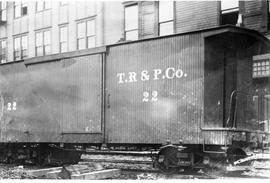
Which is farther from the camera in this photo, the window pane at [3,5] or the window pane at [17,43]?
the window pane at [3,5]

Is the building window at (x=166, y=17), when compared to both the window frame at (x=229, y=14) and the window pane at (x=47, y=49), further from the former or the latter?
the window pane at (x=47, y=49)

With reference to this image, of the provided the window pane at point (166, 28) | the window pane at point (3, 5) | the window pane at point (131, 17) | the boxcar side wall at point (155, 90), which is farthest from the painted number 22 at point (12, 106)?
the window pane at point (3, 5)

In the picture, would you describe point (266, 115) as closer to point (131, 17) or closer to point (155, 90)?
point (155, 90)

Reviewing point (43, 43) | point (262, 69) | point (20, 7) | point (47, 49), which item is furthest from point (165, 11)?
point (20, 7)

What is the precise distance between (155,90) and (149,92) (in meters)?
0.19

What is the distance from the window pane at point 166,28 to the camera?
67.2 ft

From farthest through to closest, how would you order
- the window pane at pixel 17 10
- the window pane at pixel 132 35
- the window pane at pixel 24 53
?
the window pane at pixel 17 10, the window pane at pixel 24 53, the window pane at pixel 132 35

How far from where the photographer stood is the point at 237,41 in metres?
10.5

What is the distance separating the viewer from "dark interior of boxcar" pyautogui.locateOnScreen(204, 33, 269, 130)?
998 cm

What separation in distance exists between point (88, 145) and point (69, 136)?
24.9 inches

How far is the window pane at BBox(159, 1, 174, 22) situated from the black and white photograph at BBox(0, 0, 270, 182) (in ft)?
28.8

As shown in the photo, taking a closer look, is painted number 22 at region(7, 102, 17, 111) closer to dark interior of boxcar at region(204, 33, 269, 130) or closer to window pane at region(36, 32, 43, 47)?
dark interior of boxcar at region(204, 33, 269, 130)

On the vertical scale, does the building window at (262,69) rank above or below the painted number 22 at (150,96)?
above

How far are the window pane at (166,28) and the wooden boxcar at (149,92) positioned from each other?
8.72 meters
